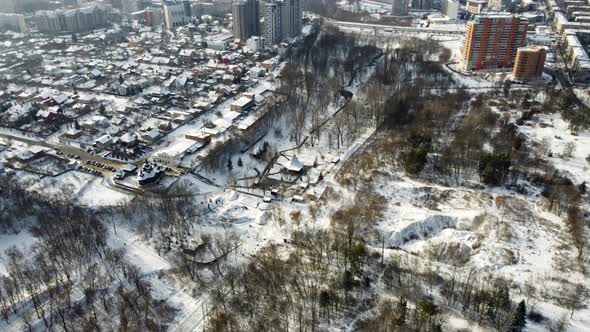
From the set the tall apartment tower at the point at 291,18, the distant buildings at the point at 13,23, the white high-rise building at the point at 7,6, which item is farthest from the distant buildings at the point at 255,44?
the white high-rise building at the point at 7,6

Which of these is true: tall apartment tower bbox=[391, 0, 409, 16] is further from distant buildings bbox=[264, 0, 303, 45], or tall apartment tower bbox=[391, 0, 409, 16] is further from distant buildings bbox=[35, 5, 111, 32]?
distant buildings bbox=[35, 5, 111, 32]

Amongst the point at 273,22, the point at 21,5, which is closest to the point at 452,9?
the point at 273,22

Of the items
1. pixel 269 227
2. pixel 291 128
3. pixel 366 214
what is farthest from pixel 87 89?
pixel 366 214

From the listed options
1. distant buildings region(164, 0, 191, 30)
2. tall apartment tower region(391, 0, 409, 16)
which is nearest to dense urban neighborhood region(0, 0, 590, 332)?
distant buildings region(164, 0, 191, 30)

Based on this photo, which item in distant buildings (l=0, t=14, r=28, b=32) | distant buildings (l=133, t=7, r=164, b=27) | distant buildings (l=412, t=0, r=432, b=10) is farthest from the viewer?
distant buildings (l=412, t=0, r=432, b=10)

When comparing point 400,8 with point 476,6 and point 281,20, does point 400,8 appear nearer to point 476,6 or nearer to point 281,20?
point 476,6

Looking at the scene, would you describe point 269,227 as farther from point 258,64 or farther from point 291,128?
point 258,64
